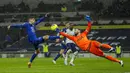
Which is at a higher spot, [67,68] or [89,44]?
[89,44]

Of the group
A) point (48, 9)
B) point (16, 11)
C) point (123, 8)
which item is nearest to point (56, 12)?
point (48, 9)

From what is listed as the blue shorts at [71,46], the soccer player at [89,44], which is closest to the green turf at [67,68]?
the soccer player at [89,44]

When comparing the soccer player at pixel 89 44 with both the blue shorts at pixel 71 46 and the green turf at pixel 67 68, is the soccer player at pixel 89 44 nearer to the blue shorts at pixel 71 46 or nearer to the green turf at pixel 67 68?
the green turf at pixel 67 68

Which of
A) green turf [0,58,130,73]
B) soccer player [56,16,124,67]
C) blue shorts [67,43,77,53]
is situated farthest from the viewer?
blue shorts [67,43,77,53]

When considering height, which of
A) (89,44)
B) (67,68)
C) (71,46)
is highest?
(89,44)

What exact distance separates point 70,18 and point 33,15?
207 inches

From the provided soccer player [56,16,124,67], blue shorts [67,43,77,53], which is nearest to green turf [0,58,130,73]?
soccer player [56,16,124,67]

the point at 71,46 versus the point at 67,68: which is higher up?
the point at 67,68

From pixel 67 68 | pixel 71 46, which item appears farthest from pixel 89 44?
pixel 71 46

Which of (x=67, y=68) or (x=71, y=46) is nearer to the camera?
(x=67, y=68)

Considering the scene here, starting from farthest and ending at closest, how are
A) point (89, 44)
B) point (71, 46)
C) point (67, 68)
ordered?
1. point (71, 46)
2. point (67, 68)
3. point (89, 44)

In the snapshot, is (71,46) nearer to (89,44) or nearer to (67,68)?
(67,68)

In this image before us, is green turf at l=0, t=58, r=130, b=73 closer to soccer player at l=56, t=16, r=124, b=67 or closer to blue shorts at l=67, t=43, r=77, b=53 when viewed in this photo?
soccer player at l=56, t=16, r=124, b=67

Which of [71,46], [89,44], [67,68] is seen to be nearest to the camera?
[89,44]
